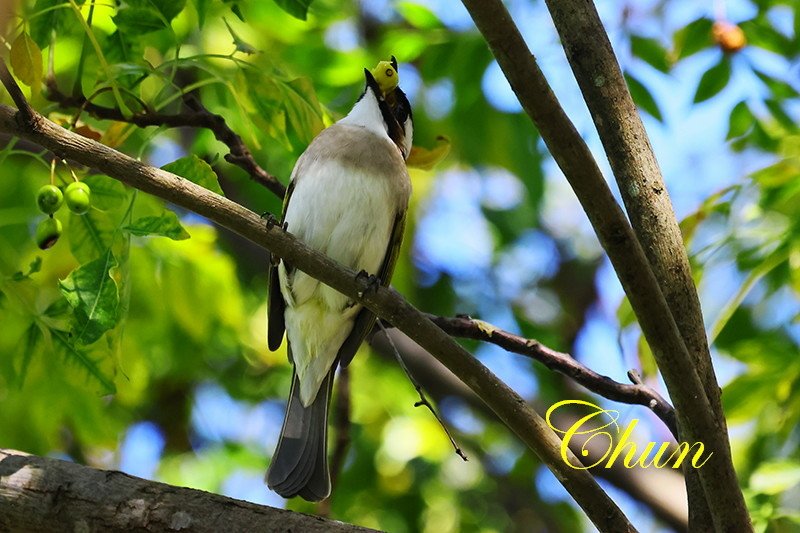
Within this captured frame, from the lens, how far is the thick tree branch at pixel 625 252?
7.68 feet

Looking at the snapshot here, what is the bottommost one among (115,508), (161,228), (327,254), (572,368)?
(115,508)

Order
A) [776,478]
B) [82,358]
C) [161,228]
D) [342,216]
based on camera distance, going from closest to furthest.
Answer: [161,228]
[82,358]
[776,478]
[342,216]

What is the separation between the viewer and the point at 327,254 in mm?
4246

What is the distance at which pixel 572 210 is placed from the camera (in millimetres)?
8703

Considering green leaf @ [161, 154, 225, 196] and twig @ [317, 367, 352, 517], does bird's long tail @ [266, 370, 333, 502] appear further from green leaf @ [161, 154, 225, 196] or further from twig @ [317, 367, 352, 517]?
green leaf @ [161, 154, 225, 196]

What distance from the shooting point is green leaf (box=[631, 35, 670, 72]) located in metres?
4.43

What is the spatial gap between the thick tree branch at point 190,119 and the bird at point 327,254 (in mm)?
445

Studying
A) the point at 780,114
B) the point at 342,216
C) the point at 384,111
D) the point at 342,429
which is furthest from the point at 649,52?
the point at 342,429

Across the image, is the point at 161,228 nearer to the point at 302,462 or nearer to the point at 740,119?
the point at 302,462

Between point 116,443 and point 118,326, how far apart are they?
1649 mm

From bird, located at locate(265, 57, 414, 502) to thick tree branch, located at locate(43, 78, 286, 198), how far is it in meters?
0.45

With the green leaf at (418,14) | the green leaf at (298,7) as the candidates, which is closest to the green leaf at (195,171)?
the green leaf at (298,7)

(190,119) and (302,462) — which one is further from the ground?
(190,119)

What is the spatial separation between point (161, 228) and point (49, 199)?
30 centimetres
